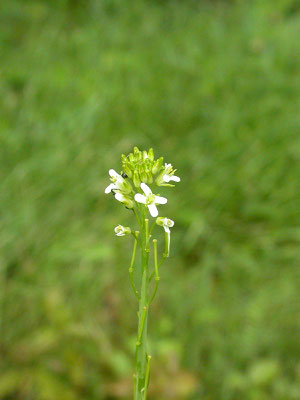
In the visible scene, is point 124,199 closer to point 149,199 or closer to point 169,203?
point 149,199

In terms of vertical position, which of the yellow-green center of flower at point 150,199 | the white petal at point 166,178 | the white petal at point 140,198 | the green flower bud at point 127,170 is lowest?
the white petal at point 140,198

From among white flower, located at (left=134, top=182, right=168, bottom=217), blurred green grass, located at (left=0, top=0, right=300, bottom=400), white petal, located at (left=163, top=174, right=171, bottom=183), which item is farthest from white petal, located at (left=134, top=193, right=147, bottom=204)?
blurred green grass, located at (left=0, top=0, right=300, bottom=400)

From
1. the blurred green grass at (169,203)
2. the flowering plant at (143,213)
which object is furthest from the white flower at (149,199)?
the blurred green grass at (169,203)

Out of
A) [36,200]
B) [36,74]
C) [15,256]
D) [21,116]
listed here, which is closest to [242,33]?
[36,74]

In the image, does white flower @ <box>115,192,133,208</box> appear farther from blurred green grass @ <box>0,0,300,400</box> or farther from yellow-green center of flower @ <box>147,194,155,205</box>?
blurred green grass @ <box>0,0,300,400</box>

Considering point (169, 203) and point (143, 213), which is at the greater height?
point (169, 203)

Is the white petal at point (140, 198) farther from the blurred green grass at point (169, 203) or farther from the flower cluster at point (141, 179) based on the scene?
the blurred green grass at point (169, 203)

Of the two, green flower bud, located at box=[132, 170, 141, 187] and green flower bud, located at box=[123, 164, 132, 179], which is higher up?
green flower bud, located at box=[123, 164, 132, 179]

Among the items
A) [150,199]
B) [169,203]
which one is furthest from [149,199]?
[169,203]
